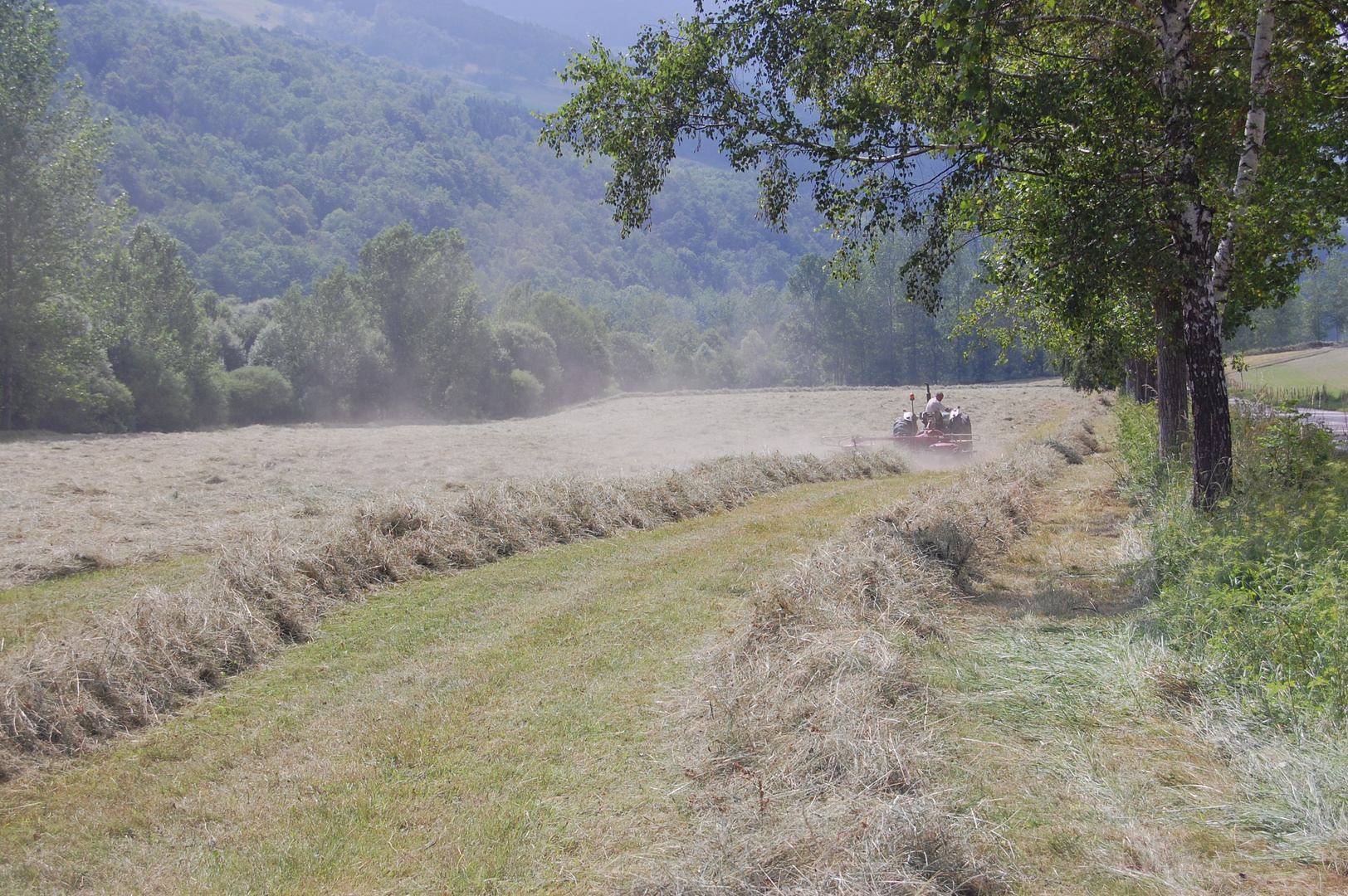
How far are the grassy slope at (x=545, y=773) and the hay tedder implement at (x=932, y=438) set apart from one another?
623 inches

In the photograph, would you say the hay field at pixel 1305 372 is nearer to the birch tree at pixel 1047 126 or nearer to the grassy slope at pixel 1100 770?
the birch tree at pixel 1047 126

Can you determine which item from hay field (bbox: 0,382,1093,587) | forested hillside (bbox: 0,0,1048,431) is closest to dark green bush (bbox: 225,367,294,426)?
forested hillside (bbox: 0,0,1048,431)

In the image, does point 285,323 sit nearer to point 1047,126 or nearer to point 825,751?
point 1047,126

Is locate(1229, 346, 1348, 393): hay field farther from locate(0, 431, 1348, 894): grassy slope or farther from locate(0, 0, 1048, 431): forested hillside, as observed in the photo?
locate(0, 431, 1348, 894): grassy slope

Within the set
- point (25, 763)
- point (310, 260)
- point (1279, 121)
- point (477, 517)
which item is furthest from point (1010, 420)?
point (310, 260)

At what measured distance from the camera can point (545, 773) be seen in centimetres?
491

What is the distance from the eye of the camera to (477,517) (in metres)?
10.8

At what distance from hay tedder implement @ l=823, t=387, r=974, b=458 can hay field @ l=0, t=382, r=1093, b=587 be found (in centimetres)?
135

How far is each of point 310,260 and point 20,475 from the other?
524ft

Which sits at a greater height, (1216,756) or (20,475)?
(20,475)

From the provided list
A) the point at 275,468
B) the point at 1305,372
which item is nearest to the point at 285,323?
the point at 275,468

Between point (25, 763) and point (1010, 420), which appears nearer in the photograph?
point (25, 763)

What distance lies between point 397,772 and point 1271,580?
20.0 feet

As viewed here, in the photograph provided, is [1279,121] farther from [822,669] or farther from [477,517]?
[477,517]
